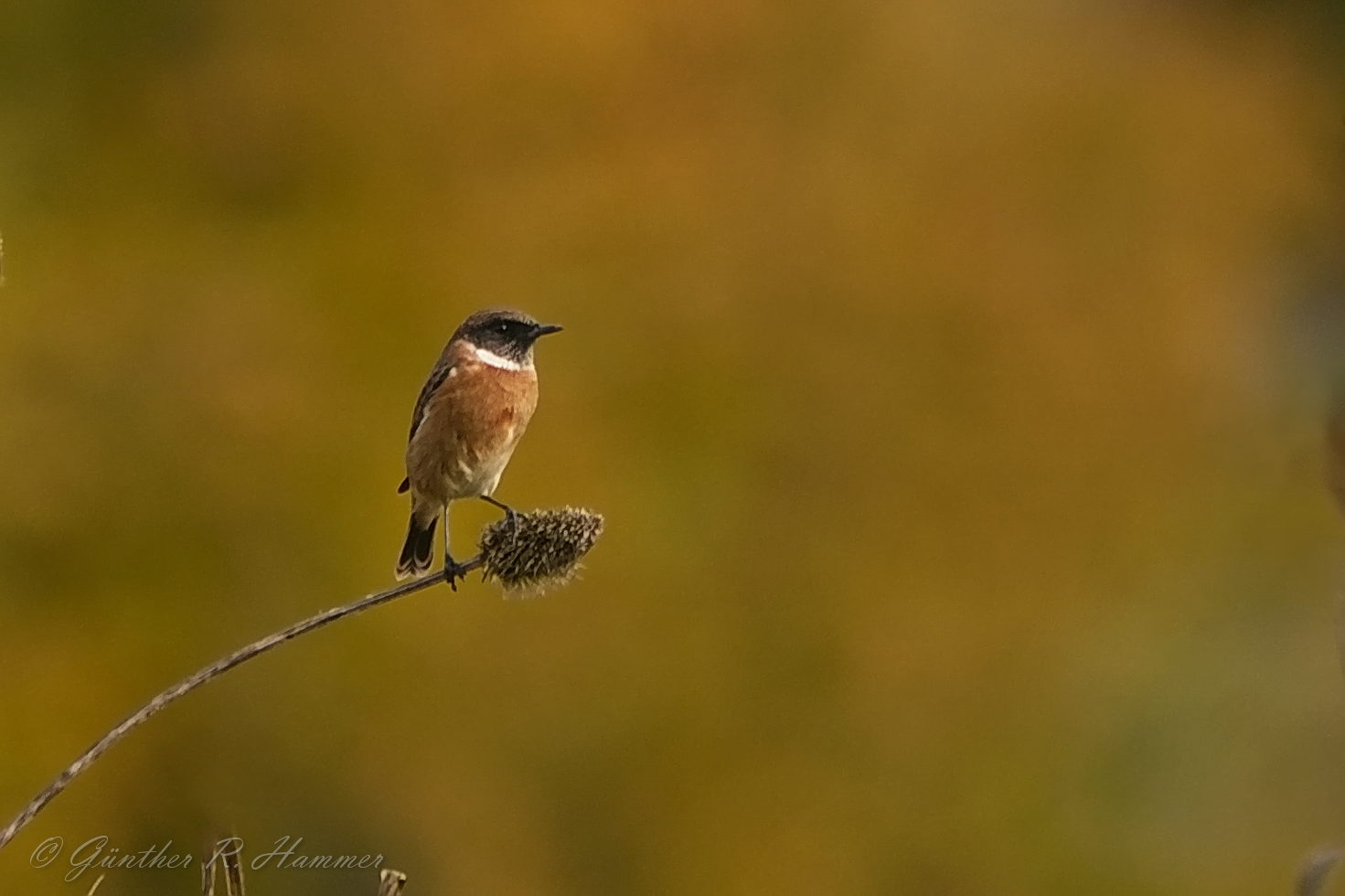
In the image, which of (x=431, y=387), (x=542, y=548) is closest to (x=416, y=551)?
(x=431, y=387)

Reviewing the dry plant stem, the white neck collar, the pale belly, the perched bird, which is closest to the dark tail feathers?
the perched bird

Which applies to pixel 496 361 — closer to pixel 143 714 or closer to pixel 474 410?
pixel 474 410

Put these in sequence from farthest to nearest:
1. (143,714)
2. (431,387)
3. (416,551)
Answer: (416,551)
(431,387)
(143,714)

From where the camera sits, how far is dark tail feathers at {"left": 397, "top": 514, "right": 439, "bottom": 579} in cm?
233

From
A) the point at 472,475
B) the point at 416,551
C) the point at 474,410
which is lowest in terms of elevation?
the point at 416,551

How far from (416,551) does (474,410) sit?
382 millimetres

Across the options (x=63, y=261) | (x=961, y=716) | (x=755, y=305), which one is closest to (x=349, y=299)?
(x=63, y=261)

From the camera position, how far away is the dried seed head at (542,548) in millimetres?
1584

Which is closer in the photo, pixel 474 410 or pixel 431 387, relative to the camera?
pixel 474 410

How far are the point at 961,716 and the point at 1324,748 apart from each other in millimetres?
754

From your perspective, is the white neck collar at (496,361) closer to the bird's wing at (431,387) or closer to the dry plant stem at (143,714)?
the bird's wing at (431,387)

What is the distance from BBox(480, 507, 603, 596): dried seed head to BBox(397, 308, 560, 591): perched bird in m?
0.45

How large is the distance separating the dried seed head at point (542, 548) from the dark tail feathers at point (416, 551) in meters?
0.73

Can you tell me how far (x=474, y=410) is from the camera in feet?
6.82
